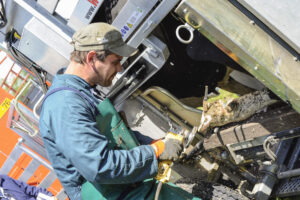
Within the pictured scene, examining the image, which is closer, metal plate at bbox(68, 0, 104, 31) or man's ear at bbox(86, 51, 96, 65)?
man's ear at bbox(86, 51, 96, 65)

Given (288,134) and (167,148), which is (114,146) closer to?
(167,148)

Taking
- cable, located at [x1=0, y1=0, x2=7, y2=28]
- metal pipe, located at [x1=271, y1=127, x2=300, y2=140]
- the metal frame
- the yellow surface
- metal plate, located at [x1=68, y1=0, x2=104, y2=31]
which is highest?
metal plate, located at [x1=68, y1=0, x2=104, y2=31]

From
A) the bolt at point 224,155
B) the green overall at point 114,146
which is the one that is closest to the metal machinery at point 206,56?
the bolt at point 224,155

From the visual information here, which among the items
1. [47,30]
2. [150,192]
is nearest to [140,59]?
[47,30]

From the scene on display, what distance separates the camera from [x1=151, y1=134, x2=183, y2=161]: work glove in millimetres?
2051

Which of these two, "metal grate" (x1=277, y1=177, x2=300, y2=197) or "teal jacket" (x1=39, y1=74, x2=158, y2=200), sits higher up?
"metal grate" (x1=277, y1=177, x2=300, y2=197)

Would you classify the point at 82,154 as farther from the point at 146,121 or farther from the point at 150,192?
the point at 146,121

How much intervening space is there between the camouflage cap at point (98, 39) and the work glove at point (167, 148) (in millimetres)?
602

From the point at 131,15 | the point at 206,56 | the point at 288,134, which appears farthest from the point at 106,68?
the point at 288,134

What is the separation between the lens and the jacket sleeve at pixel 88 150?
1.74m

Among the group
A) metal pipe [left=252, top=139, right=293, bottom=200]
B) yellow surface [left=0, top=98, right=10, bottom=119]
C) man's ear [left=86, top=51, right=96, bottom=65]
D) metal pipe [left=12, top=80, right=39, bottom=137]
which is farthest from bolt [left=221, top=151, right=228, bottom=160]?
yellow surface [left=0, top=98, right=10, bottom=119]

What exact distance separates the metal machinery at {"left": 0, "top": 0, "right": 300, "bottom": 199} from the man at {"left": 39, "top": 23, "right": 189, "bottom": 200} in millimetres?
451

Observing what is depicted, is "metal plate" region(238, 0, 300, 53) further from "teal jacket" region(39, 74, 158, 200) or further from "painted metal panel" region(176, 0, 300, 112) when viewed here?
"teal jacket" region(39, 74, 158, 200)

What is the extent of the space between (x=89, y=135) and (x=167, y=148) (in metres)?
0.53
